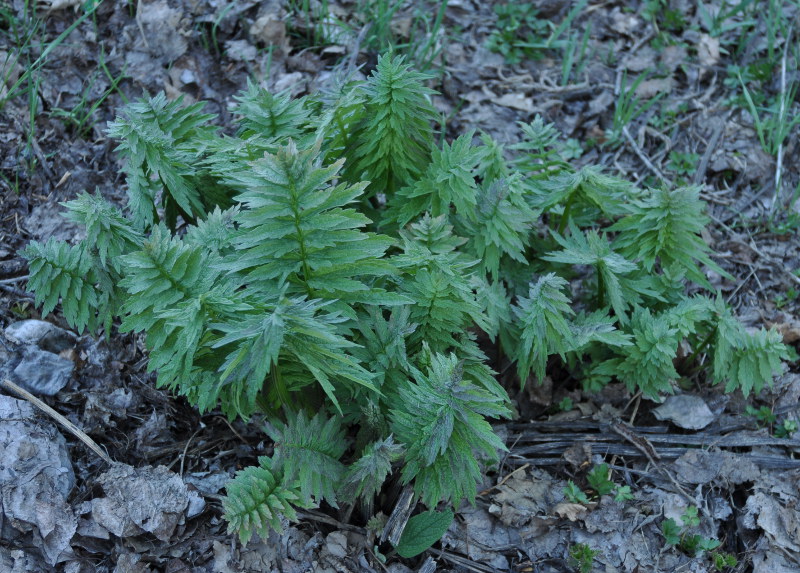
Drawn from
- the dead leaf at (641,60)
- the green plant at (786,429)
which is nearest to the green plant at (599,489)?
the green plant at (786,429)

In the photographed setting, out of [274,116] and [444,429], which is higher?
[274,116]

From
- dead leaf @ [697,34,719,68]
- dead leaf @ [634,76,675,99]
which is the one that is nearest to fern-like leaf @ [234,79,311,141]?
dead leaf @ [634,76,675,99]

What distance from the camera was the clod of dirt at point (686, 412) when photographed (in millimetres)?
3477

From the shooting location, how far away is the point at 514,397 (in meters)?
3.56

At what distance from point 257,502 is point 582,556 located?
134 cm

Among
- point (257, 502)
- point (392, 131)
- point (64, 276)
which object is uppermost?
point (392, 131)

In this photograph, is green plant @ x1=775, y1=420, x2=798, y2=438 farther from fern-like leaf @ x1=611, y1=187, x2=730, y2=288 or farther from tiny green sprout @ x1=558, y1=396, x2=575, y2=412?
tiny green sprout @ x1=558, y1=396, x2=575, y2=412

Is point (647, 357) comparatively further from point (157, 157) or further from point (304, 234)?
point (157, 157)

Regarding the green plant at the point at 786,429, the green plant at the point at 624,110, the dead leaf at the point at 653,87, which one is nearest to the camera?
the green plant at the point at 786,429

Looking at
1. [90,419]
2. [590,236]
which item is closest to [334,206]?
[590,236]

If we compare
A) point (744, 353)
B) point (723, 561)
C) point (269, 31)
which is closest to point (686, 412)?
point (744, 353)

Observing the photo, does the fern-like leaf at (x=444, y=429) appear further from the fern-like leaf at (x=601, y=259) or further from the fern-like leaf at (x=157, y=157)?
the fern-like leaf at (x=157, y=157)

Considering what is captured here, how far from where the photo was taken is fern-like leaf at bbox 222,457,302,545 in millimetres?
2320

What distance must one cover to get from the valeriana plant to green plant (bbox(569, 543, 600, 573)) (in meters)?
0.49
